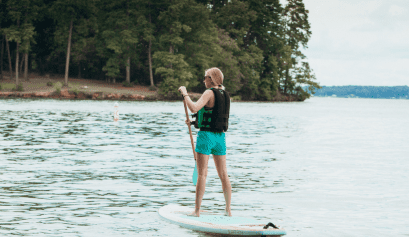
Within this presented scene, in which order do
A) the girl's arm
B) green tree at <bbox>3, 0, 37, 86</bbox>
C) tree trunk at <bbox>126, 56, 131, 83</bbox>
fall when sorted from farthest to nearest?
tree trunk at <bbox>126, 56, 131, 83</bbox> < green tree at <bbox>3, 0, 37, 86</bbox> < the girl's arm

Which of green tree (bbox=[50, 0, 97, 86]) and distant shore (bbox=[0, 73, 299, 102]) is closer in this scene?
distant shore (bbox=[0, 73, 299, 102])

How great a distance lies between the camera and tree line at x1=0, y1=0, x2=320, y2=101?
67.6 meters

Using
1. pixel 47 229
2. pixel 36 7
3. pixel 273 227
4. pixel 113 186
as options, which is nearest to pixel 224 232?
pixel 273 227

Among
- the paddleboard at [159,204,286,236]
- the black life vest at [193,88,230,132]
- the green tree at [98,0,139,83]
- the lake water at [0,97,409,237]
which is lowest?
the lake water at [0,97,409,237]

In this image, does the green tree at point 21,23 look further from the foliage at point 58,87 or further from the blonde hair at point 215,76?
the blonde hair at point 215,76

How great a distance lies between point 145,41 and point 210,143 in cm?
7107

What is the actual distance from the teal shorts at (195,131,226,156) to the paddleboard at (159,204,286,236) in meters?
0.95

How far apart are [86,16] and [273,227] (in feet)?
224

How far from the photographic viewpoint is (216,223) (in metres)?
7.26

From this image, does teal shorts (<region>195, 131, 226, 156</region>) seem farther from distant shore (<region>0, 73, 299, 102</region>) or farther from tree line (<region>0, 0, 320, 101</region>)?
tree line (<region>0, 0, 320, 101</region>)

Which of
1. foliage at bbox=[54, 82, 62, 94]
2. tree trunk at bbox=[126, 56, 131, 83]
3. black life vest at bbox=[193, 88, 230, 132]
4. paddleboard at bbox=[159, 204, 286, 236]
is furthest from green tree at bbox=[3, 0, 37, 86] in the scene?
black life vest at bbox=[193, 88, 230, 132]

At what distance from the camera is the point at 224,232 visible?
23.0ft

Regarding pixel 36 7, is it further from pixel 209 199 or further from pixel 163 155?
pixel 209 199

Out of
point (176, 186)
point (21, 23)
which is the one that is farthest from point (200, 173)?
point (21, 23)
